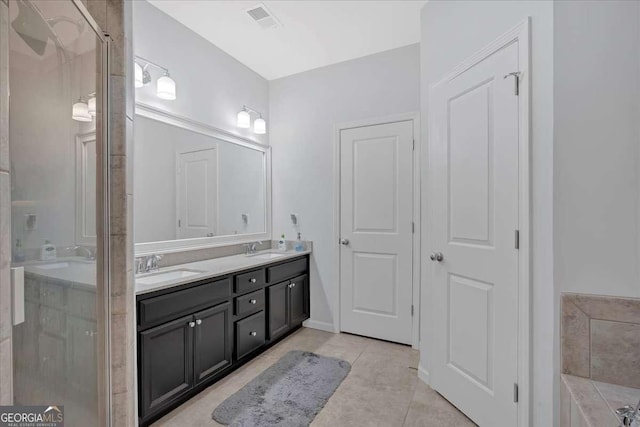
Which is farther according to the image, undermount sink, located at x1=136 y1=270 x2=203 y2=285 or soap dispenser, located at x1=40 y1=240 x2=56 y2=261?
undermount sink, located at x1=136 y1=270 x2=203 y2=285

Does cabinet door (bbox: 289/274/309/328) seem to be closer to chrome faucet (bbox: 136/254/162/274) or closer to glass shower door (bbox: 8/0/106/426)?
chrome faucet (bbox: 136/254/162/274)

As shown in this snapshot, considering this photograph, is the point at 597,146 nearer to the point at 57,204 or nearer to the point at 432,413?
the point at 432,413

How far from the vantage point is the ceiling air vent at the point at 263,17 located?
230 centimetres

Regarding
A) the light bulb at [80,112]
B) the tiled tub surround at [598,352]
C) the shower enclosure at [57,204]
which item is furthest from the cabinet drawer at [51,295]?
the tiled tub surround at [598,352]

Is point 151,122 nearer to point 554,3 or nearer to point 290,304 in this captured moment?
point 290,304

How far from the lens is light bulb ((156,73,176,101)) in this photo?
2270 mm

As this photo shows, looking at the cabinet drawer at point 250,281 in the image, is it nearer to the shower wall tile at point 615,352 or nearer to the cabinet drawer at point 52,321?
the cabinet drawer at point 52,321

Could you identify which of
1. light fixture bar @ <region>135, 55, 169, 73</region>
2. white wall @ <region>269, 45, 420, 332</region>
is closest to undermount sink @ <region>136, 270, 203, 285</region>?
white wall @ <region>269, 45, 420, 332</region>

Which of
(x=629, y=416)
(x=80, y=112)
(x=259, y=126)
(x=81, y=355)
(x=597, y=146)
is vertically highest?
(x=259, y=126)

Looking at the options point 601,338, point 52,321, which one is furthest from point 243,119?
point 601,338

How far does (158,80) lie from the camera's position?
228cm

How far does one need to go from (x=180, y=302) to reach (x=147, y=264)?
0.50 m

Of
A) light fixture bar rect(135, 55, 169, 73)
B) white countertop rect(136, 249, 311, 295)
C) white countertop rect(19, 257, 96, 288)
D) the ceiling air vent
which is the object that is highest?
the ceiling air vent

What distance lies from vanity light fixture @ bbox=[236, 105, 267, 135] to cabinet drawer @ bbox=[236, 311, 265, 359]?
1.85 metres
